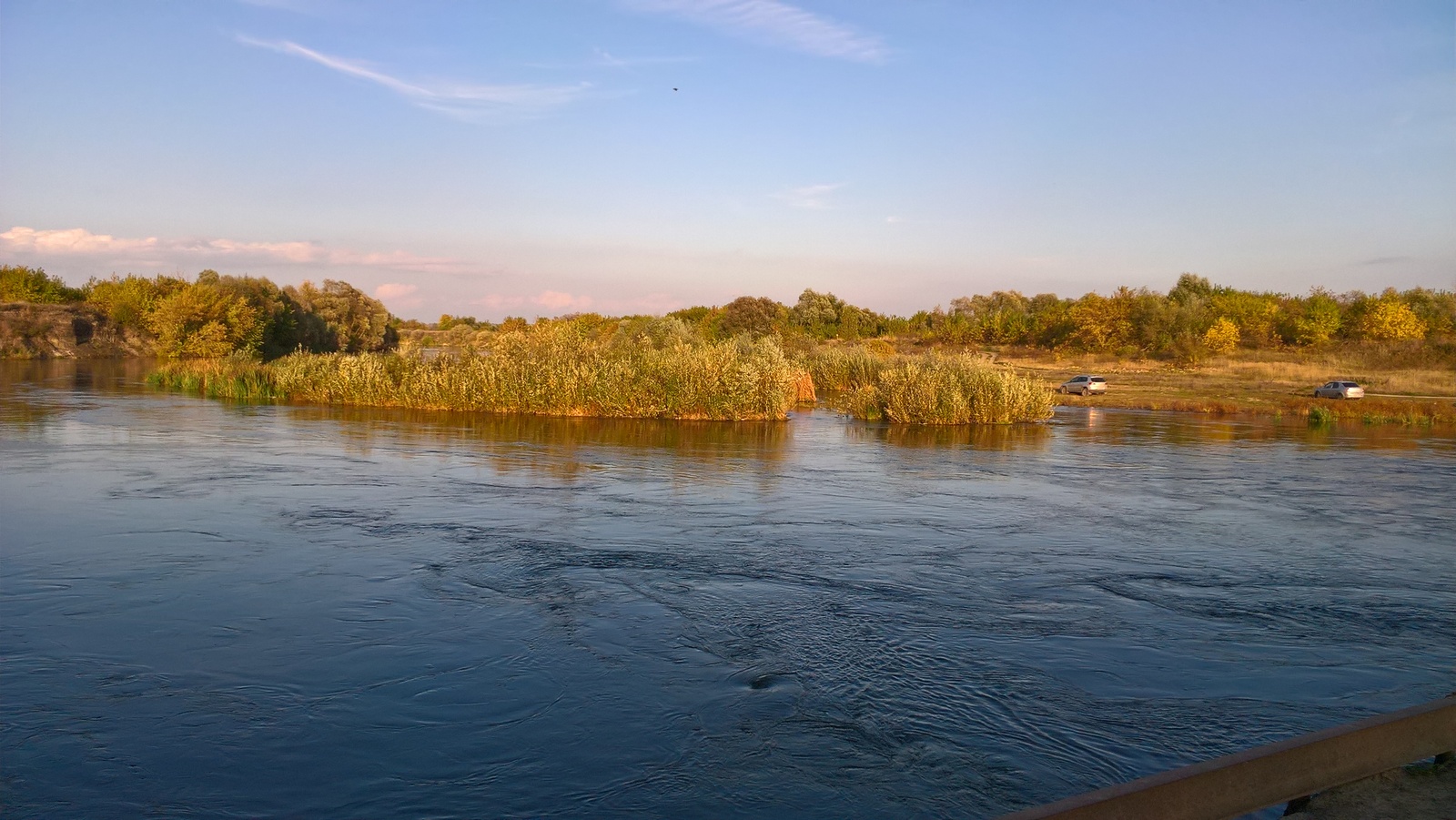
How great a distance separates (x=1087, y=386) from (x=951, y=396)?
22.8 metres

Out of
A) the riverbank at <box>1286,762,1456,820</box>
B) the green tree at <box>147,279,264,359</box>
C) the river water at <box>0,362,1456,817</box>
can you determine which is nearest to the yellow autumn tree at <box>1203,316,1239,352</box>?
the river water at <box>0,362,1456,817</box>

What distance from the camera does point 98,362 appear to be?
178ft

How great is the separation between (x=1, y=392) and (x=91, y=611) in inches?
1157

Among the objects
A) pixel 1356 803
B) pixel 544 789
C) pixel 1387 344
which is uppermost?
Result: pixel 1387 344

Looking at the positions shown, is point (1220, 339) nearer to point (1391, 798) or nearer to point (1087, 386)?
point (1087, 386)

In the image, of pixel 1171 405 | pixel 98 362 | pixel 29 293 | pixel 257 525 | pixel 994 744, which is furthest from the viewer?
pixel 29 293

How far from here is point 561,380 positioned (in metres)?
28.9

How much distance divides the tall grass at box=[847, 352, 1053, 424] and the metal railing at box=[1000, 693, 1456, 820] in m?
25.1

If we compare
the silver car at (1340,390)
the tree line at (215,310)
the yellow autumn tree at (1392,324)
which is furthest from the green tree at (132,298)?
the yellow autumn tree at (1392,324)

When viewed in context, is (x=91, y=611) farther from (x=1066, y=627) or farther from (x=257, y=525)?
(x=1066, y=627)

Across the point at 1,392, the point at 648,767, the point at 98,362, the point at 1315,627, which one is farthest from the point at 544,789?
the point at 98,362

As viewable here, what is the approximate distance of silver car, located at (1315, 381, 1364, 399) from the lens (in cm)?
4452

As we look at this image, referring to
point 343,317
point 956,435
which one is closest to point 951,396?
point 956,435

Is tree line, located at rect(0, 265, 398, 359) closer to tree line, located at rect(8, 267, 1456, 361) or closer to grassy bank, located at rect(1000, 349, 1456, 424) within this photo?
tree line, located at rect(8, 267, 1456, 361)
